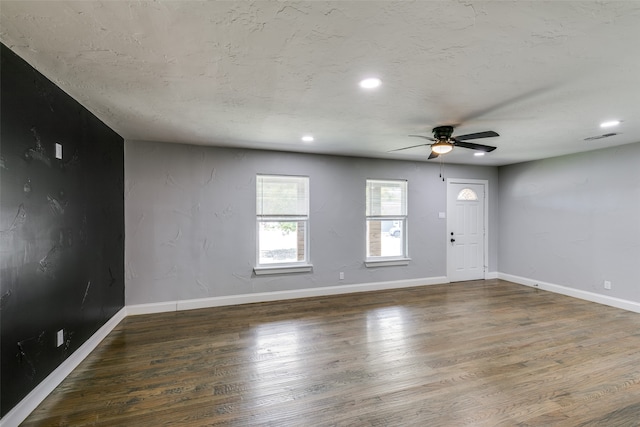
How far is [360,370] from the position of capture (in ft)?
8.68

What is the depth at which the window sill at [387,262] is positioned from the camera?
5.38m

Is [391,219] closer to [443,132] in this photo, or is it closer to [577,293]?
[443,132]

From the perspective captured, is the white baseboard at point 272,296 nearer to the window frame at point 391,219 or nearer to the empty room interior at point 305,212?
the empty room interior at point 305,212

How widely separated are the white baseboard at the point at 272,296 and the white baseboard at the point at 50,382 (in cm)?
77

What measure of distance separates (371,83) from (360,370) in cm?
242

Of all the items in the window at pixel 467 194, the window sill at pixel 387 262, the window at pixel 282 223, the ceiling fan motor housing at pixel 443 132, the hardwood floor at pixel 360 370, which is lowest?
the hardwood floor at pixel 360 370

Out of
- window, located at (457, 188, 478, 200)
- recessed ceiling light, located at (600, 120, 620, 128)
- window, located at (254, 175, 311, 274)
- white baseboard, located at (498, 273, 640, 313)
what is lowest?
white baseboard, located at (498, 273, 640, 313)

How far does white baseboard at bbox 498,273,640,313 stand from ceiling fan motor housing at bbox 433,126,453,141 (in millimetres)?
3805

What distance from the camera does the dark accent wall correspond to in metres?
1.85

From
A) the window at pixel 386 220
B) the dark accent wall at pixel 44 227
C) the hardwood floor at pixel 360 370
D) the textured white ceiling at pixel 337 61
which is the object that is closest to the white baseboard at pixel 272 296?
the hardwood floor at pixel 360 370

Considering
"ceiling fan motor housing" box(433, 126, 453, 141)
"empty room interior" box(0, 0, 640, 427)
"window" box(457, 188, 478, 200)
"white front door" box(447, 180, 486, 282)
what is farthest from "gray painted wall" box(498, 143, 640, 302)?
"ceiling fan motor housing" box(433, 126, 453, 141)

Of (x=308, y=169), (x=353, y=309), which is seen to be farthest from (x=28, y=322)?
(x=308, y=169)

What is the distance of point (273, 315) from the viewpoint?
410 centimetres

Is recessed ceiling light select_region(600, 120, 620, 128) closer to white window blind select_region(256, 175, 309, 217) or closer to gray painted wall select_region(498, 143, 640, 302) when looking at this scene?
gray painted wall select_region(498, 143, 640, 302)
